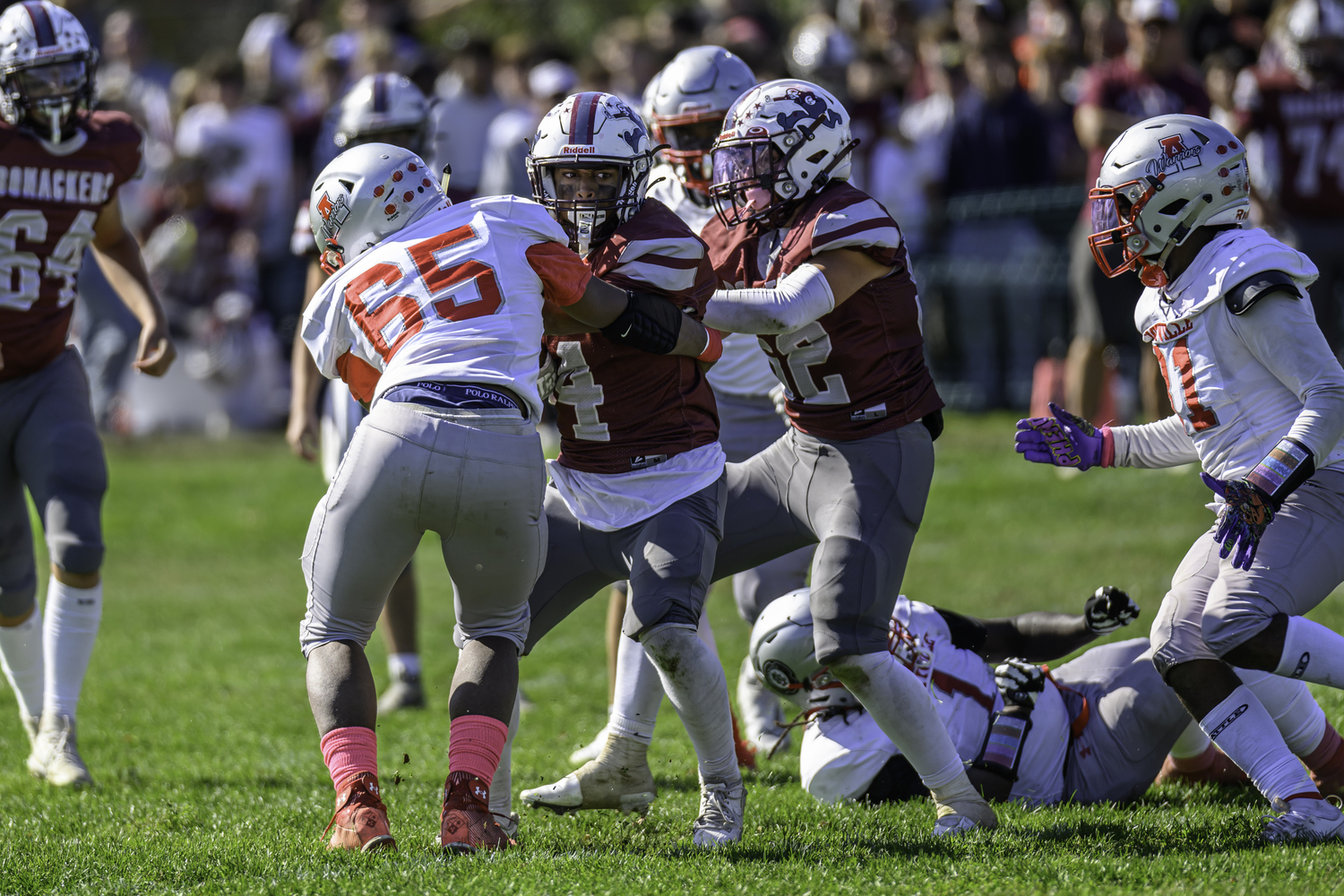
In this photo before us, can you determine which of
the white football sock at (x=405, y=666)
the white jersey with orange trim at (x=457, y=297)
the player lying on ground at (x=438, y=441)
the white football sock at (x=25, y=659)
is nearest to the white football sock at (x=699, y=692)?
the player lying on ground at (x=438, y=441)

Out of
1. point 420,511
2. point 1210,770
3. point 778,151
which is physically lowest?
point 1210,770

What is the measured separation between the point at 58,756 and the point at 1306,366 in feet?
13.6

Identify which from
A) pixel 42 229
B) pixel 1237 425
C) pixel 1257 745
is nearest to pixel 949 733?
pixel 1257 745

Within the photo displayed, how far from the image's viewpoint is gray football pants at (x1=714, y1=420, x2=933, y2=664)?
425cm

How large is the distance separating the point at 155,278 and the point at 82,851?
32.5 ft

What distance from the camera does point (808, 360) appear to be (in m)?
4.50

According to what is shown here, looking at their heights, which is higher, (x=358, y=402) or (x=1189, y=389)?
(x=1189, y=389)

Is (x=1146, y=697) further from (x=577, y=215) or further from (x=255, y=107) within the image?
(x=255, y=107)

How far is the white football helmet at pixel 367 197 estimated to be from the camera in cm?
416

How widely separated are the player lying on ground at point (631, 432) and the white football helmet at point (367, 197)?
1.30ft

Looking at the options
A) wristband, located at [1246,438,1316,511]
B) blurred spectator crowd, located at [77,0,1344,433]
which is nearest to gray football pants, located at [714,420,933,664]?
wristband, located at [1246,438,1316,511]

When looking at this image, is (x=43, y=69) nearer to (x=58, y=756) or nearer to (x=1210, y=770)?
(x=58, y=756)

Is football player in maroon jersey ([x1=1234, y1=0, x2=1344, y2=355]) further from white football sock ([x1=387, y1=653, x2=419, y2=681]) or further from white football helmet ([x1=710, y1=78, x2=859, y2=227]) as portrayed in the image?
white football sock ([x1=387, y1=653, x2=419, y2=681])

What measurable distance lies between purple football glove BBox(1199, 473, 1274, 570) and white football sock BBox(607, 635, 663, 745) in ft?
5.63
